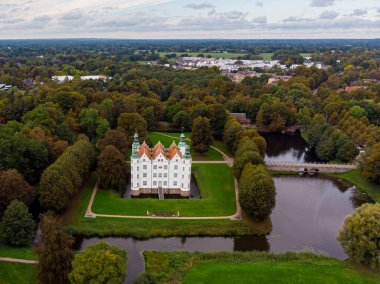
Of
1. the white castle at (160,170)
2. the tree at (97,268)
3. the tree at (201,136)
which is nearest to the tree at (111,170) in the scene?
the white castle at (160,170)

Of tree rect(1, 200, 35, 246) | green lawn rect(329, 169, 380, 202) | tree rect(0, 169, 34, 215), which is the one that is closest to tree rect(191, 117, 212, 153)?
green lawn rect(329, 169, 380, 202)

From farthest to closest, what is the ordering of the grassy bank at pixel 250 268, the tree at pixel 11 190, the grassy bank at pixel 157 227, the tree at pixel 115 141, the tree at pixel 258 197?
1. the tree at pixel 115 141
2. the tree at pixel 258 197
3. the grassy bank at pixel 157 227
4. the tree at pixel 11 190
5. the grassy bank at pixel 250 268

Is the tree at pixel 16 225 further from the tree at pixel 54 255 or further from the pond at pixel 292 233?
the tree at pixel 54 255

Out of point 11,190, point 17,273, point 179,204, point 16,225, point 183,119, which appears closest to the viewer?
point 17,273

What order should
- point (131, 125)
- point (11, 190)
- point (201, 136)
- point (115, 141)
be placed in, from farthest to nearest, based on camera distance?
point (131, 125), point (201, 136), point (115, 141), point (11, 190)

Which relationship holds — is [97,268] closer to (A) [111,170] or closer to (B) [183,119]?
(A) [111,170]

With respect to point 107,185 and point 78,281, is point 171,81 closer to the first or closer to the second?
point 107,185

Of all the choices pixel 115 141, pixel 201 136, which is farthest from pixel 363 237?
pixel 115 141
